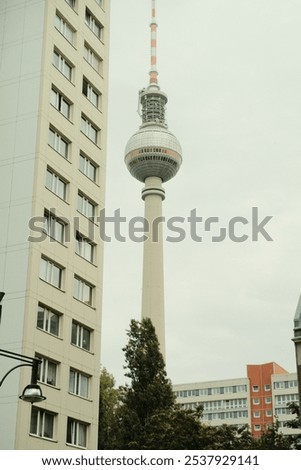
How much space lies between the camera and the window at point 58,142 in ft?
145

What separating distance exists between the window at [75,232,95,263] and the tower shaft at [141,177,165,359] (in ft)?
208

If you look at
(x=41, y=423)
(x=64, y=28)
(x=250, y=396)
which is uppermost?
Result: (x=64, y=28)

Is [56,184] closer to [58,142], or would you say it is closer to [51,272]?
[58,142]

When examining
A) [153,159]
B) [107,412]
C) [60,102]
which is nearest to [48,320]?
[60,102]

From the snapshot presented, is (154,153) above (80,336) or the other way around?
above

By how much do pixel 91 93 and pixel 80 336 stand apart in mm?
16883

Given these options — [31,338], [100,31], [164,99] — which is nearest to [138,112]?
[164,99]

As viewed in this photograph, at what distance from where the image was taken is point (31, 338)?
38.2 metres

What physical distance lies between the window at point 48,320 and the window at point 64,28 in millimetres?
18434

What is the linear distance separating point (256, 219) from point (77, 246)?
30.3 metres

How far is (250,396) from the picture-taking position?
155 metres

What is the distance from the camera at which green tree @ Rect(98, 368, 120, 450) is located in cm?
5247

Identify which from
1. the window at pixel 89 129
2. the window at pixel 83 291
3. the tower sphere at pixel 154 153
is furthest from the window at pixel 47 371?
the tower sphere at pixel 154 153

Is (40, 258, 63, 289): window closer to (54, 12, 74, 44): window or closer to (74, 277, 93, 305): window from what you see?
(74, 277, 93, 305): window
